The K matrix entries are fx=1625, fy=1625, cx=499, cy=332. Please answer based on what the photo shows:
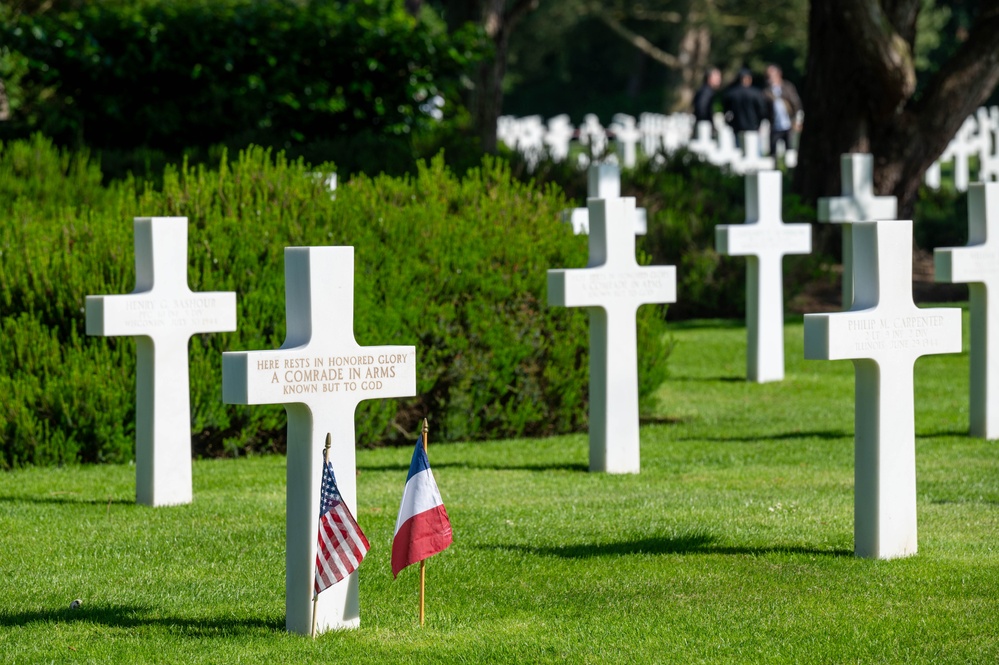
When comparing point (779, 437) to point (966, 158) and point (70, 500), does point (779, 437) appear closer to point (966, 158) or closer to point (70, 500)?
point (70, 500)

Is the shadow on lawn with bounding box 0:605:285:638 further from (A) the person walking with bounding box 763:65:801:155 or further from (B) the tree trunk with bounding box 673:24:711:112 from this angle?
(B) the tree trunk with bounding box 673:24:711:112

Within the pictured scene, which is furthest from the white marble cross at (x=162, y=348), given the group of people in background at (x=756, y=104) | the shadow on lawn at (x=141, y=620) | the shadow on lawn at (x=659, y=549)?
the group of people in background at (x=756, y=104)

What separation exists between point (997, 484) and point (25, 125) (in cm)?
937

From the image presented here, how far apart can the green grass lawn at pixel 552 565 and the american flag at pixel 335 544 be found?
25cm

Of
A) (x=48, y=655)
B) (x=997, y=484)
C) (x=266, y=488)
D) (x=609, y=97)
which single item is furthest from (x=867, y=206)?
(x=609, y=97)

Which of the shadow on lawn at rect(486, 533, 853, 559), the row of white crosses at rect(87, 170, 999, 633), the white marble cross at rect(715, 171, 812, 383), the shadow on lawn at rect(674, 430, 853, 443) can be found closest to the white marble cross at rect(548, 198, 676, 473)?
the row of white crosses at rect(87, 170, 999, 633)

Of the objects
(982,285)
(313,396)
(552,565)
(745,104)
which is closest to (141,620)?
(313,396)

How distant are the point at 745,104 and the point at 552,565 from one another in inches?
873

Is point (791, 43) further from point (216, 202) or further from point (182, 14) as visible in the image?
point (216, 202)

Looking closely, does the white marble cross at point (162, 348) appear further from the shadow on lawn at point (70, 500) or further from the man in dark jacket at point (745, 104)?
the man in dark jacket at point (745, 104)

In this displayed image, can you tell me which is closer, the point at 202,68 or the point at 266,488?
the point at 266,488

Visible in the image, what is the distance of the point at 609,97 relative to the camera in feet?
218

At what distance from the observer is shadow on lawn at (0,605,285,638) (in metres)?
5.30

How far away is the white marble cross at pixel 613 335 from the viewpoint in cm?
862
